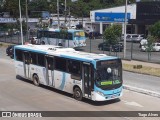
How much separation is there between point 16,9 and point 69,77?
59106 millimetres

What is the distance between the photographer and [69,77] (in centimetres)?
2044

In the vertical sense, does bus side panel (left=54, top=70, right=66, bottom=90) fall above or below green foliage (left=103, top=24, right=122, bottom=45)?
below

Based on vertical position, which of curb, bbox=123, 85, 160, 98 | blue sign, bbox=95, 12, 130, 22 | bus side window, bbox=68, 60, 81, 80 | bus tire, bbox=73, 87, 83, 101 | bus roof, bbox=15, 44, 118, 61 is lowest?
curb, bbox=123, 85, 160, 98

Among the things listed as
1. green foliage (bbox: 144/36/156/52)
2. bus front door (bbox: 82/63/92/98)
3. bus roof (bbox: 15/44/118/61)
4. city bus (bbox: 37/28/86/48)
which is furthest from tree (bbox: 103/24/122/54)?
bus front door (bbox: 82/63/92/98)

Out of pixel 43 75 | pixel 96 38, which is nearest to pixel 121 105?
pixel 43 75

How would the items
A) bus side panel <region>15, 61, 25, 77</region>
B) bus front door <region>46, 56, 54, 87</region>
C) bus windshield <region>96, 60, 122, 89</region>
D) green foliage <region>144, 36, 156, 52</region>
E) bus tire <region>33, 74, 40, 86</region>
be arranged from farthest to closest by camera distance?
green foliage <region>144, 36, 156, 52</region> < bus side panel <region>15, 61, 25, 77</region> < bus tire <region>33, 74, 40, 86</region> < bus front door <region>46, 56, 54, 87</region> < bus windshield <region>96, 60, 122, 89</region>

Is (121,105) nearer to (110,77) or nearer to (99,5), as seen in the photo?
(110,77)

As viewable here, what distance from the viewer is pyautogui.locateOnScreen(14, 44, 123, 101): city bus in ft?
61.2

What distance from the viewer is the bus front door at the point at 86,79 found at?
18.8 meters

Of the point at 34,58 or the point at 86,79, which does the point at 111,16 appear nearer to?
the point at 34,58

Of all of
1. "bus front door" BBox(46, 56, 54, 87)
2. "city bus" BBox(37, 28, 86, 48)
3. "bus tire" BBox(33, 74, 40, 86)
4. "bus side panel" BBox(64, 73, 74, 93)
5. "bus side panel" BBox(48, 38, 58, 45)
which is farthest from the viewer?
"bus side panel" BBox(48, 38, 58, 45)

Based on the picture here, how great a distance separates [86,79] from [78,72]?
2.70ft

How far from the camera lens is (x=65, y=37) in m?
50.5

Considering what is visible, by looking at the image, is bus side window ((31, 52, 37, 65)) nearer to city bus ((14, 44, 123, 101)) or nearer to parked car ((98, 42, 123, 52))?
city bus ((14, 44, 123, 101))
